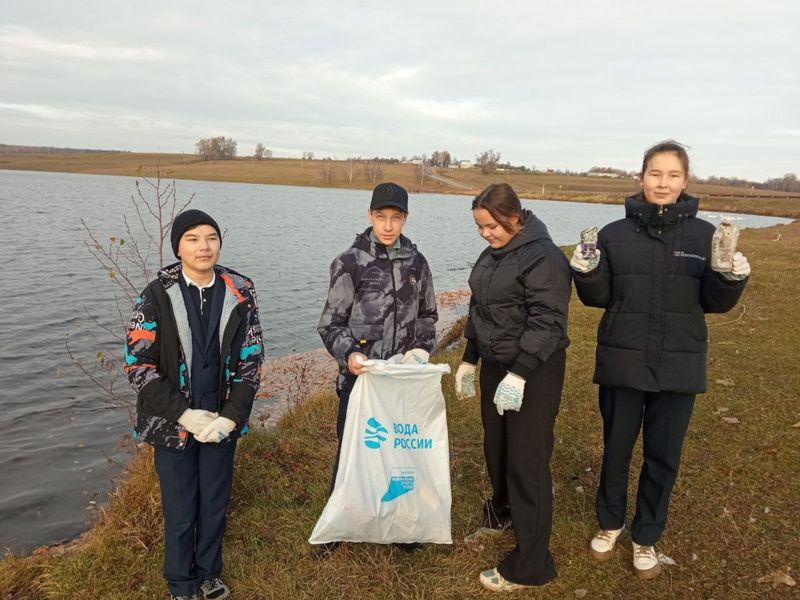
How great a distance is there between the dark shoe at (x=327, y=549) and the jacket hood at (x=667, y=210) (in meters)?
2.76

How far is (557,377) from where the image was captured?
118 inches

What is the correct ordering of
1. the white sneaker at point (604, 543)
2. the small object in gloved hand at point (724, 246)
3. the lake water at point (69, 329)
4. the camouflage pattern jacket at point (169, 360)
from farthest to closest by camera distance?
the lake water at point (69, 329)
the white sneaker at point (604, 543)
the camouflage pattern jacket at point (169, 360)
the small object in gloved hand at point (724, 246)

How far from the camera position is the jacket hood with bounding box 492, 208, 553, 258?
9.58 feet

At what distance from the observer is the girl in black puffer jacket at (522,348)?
284 centimetres

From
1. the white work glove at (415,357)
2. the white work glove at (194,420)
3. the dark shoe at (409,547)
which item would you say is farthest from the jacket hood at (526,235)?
the dark shoe at (409,547)

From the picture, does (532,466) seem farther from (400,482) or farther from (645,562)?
(645,562)

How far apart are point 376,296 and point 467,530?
183 cm

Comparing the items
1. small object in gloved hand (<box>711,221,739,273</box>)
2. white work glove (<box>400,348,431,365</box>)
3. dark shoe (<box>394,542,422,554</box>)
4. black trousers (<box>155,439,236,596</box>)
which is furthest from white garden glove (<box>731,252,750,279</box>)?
black trousers (<box>155,439,236,596</box>)

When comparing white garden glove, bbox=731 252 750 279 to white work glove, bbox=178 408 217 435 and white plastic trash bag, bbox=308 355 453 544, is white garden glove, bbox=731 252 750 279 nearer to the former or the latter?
white plastic trash bag, bbox=308 355 453 544

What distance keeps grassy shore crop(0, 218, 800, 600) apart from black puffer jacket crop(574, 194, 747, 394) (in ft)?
4.16

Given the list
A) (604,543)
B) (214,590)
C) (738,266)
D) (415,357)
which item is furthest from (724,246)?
(214,590)

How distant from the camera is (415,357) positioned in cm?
324

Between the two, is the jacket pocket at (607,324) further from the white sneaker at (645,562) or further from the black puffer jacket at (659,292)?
the white sneaker at (645,562)

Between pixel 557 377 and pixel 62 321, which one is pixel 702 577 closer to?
pixel 557 377
